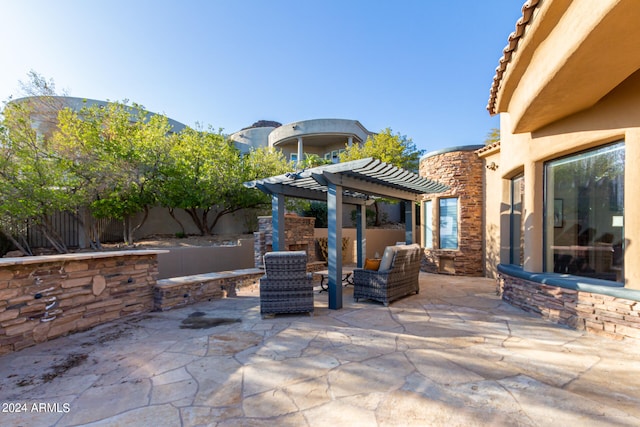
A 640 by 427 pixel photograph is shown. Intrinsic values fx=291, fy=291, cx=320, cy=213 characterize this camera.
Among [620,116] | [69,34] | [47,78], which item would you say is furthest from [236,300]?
[47,78]

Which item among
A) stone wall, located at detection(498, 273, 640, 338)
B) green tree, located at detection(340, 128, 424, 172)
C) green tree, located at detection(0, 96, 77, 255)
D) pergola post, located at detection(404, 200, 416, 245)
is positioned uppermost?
green tree, located at detection(340, 128, 424, 172)

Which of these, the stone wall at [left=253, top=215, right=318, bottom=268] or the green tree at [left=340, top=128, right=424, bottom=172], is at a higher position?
the green tree at [left=340, top=128, right=424, bottom=172]

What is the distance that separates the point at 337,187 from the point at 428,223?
6.10 metres

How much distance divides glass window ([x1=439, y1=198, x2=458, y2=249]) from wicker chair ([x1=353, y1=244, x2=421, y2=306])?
4006 mm

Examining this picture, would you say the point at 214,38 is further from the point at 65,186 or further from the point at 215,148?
the point at 65,186

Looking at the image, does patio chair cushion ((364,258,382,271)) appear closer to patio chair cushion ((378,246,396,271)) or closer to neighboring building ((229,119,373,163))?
patio chair cushion ((378,246,396,271))

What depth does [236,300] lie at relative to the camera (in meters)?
6.34

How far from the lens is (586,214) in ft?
15.8

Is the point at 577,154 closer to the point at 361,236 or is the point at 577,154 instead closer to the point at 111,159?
the point at 361,236

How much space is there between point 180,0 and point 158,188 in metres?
5.77

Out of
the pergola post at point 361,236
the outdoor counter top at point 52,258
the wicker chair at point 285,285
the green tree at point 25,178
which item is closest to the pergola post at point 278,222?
the wicker chair at point 285,285

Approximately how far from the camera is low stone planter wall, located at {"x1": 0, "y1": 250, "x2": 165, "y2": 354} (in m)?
3.60

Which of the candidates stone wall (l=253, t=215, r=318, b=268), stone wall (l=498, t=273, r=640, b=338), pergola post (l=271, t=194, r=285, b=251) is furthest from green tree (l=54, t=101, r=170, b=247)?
stone wall (l=498, t=273, r=640, b=338)

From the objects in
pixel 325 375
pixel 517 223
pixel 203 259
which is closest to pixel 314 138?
pixel 203 259
